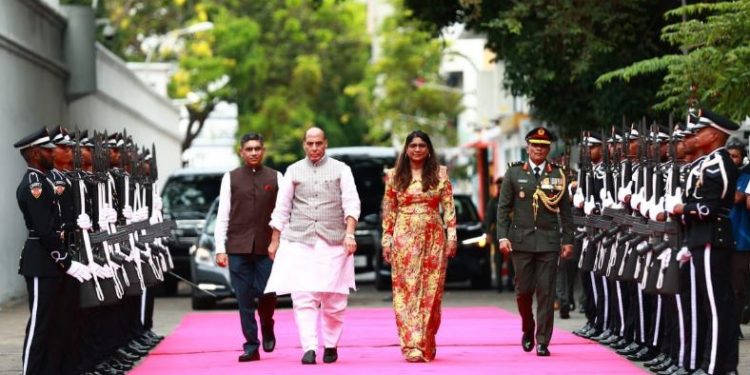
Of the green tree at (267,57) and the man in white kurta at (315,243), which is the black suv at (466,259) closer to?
the man in white kurta at (315,243)

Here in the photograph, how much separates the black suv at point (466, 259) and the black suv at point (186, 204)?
3036 mm

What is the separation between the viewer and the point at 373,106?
72750 millimetres

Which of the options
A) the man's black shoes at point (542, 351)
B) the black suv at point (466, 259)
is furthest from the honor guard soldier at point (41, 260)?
the black suv at point (466, 259)

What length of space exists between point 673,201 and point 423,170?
9.40ft

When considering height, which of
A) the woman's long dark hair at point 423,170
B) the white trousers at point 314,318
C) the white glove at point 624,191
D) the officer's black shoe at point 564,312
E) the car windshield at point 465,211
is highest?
the woman's long dark hair at point 423,170

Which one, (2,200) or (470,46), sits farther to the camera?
(470,46)

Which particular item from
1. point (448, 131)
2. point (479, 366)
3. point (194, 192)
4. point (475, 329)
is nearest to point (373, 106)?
point (448, 131)

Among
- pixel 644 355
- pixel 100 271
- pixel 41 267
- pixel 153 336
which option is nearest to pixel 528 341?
pixel 644 355

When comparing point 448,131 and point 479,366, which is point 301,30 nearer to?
point 448,131

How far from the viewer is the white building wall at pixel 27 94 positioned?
26688mm

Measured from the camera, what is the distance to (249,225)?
16109 mm

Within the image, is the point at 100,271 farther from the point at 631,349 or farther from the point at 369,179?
the point at 369,179

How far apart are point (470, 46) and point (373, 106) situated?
4955 millimetres

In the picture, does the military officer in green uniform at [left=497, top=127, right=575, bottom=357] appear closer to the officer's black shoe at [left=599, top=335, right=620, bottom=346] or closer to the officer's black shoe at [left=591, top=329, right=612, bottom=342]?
the officer's black shoe at [left=599, top=335, right=620, bottom=346]
